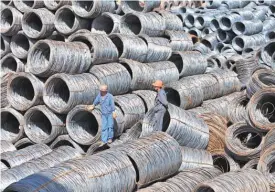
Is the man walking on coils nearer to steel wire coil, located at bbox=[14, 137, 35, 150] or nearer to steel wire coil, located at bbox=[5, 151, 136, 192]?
steel wire coil, located at bbox=[5, 151, 136, 192]

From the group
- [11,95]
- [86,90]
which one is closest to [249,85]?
[86,90]

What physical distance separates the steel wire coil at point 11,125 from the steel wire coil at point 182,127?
355cm

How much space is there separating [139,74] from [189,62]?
7.82 ft

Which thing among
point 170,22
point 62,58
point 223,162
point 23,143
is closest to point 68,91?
point 62,58

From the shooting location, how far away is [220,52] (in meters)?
18.5

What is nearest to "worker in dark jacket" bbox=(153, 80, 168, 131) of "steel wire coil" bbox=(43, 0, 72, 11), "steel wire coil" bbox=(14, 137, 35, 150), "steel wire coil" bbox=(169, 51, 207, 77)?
"steel wire coil" bbox=(14, 137, 35, 150)

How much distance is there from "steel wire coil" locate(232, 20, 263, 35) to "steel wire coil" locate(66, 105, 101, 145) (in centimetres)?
938

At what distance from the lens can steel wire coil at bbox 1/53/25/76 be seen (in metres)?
13.4

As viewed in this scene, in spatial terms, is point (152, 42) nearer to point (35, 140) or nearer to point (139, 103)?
point (139, 103)

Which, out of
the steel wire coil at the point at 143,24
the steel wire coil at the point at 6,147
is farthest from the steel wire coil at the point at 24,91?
the steel wire coil at the point at 143,24

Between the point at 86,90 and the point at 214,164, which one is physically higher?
the point at 86,90

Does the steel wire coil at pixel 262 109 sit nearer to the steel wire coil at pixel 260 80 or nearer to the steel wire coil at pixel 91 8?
the steel wire coil at pixel 260 80

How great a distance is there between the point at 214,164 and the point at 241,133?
97cm

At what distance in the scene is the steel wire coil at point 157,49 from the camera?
13062 mm
